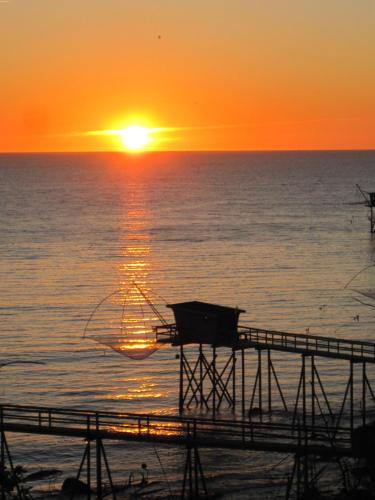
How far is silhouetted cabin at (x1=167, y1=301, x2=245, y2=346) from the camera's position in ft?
185

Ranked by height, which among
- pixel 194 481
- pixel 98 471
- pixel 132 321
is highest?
pixel 132 321

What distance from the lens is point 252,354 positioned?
72.2 m

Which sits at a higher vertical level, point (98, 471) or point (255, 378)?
point (255, 378)

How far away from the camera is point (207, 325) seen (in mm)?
56656

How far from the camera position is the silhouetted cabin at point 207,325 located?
185 feet

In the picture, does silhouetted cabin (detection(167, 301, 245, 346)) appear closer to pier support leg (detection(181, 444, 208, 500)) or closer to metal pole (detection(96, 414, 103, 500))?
pier support leg (detection(181, 444, 208, 500))

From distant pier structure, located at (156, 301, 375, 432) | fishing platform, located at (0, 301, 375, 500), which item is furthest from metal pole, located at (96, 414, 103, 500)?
distant pier structure, located at (156, 301, 375, 432)

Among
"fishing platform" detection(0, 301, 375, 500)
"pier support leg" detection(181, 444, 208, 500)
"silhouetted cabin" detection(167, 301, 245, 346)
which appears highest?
"silhouetted cabin" detection(167, 301, 245, 346)

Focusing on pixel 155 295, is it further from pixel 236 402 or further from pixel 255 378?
pixel 236 402

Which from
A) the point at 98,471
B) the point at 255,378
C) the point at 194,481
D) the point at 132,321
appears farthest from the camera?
the point at 132,321

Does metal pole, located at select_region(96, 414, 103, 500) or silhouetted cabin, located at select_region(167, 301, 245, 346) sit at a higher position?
silhouetted cabin, located at select_region(167, 301, 245, 346)

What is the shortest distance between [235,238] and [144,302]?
2389 inches

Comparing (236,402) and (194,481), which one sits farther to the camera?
(236,402)

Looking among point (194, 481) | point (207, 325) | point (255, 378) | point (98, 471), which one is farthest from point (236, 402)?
point (98, 471)
